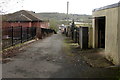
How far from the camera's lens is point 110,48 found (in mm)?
10117

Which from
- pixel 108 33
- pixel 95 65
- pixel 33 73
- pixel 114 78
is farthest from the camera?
pixel 108 33

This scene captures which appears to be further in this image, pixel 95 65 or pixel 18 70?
pixel 95 65

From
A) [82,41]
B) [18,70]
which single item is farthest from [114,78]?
[82,41]

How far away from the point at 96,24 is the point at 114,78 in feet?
28.4

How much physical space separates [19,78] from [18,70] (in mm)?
1184

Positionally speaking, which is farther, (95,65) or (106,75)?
(95,65)

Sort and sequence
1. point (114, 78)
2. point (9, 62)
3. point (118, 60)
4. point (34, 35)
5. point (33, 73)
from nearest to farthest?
point (114, 78), point (33, 73), point (118, 60), point (9, 62), point (34, 35)

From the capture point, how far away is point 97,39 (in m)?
Answer: 15.3

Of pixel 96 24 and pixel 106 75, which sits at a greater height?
pixel 96 24

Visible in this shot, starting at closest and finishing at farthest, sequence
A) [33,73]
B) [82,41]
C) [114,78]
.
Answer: [114,78] < [33,73] < [82,41]

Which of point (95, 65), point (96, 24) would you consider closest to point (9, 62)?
point (95, 65)

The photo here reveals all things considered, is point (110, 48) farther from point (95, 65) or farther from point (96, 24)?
point (96, 24)

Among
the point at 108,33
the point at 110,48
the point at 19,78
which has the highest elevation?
the point at 108,33

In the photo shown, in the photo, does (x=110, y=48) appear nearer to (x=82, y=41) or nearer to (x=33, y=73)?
(x=33, y=73)
